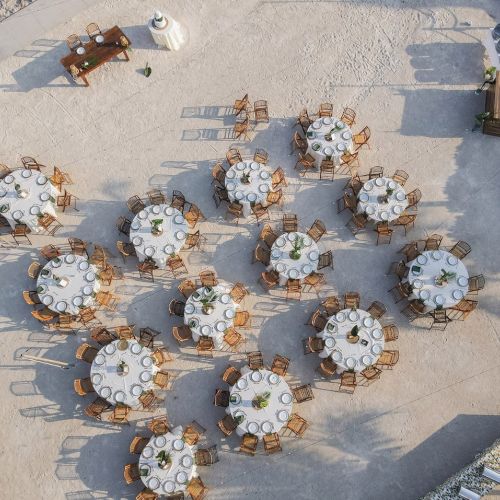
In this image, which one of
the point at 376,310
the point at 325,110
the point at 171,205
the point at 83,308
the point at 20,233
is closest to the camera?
the point at 83,308

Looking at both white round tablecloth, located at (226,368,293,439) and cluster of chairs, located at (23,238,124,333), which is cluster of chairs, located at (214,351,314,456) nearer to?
white round tablecloth, located at (226,368,293,439)

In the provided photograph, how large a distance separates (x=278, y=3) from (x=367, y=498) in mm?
17842

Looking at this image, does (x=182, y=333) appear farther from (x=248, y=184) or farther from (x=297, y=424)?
(x=248, y=184)

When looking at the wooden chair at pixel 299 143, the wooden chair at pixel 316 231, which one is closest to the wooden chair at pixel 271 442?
the wooden chair at pixel 316 231

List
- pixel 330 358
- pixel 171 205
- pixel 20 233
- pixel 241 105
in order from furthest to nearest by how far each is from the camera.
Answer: pixel 241 105, pixel 171 205, pixel 20 233, pixel 330 358

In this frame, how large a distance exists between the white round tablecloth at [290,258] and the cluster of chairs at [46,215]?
717cm

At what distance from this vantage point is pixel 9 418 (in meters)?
14.6

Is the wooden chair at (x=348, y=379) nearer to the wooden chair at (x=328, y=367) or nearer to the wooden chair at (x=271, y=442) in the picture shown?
the wooden chair at (x=328, y=367)

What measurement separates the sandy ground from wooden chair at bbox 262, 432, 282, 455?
0.66 m

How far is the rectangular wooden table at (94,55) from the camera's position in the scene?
17.6 m

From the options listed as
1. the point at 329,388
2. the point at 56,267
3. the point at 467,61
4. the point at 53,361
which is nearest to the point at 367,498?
the point at 329,388

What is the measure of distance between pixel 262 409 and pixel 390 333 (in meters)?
4.58

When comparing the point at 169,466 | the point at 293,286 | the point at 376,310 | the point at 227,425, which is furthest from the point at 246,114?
the point at 169,466

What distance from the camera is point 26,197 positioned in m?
15.5
